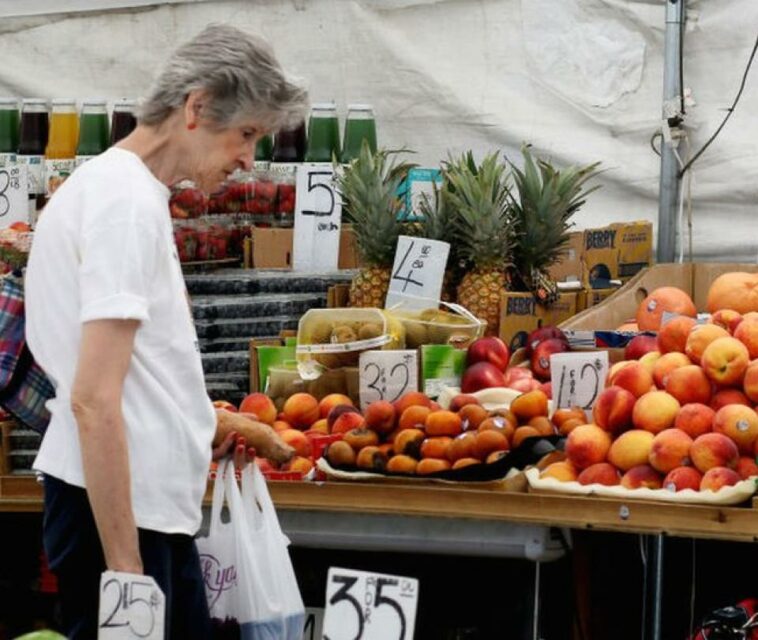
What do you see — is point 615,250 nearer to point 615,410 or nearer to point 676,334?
point 676,334

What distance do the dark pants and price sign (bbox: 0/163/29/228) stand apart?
2622mm

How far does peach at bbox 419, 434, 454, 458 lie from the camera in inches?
150

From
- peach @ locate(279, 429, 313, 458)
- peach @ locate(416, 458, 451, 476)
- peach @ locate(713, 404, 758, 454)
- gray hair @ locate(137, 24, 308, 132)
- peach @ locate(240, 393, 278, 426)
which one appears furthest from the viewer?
peach @ locate(240, 393, 278, 426)

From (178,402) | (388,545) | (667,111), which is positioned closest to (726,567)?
(388,545)

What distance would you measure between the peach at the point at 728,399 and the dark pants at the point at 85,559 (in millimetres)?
1564

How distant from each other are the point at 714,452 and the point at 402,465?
0.70 m

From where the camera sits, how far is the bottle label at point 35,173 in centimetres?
524

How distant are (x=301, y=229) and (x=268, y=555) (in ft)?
7.14

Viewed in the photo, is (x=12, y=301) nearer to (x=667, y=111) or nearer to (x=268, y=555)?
(x=268, y=555)

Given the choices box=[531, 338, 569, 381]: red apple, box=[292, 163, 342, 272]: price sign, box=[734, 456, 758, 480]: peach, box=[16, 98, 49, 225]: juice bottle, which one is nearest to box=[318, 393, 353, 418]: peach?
box=[531, 338, 569, 381]: red apple

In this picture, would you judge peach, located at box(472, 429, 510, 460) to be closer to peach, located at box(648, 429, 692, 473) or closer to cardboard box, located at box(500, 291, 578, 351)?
peach, located at box(648, 429, 692, 473)

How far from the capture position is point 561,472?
3746mm

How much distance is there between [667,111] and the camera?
16.7 ft

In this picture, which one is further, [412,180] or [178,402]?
[412,180]
